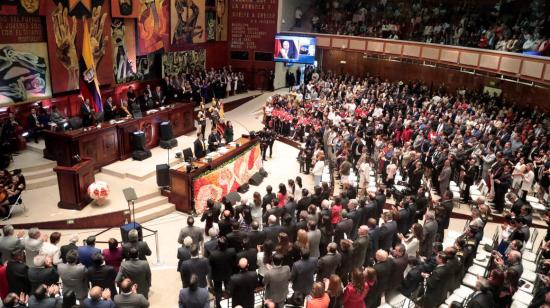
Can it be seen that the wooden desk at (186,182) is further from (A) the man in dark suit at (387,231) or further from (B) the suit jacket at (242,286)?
(B) the suit jacket at (242,286)

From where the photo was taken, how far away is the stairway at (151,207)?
10930 mm

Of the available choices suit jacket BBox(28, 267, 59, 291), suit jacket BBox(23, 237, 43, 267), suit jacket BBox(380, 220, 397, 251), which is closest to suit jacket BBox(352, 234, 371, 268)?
suit jacket BBox(380, 220, 397, 251)

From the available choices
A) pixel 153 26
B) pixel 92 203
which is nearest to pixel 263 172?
pixel 92 203

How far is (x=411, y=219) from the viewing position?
9094 mm

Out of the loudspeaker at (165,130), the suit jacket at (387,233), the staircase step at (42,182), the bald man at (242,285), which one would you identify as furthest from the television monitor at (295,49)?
the bald man at (242,285)

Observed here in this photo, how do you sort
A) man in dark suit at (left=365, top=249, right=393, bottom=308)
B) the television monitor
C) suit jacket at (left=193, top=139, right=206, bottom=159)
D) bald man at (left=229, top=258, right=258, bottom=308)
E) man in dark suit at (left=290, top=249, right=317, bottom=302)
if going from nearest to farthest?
bald man at (left=229, top=258, right=258, bottom=308) → man in dark suit at (left=365, top=249, right=393, bottom=308) → man in dark suit at (left=290, top=249, right=317, bottom=302) → suit jacket at (left=193, top=139, right=206, bottom=159) → the television monitor

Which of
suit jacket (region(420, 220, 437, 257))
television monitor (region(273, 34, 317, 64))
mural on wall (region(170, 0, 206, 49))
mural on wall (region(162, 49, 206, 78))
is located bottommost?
suit jacket (region(420, 220, 437, 257))

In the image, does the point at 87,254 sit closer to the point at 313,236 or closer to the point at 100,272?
the point at 100,272

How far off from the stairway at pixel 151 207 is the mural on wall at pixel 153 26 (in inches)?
364

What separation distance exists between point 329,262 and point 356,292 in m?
0.93

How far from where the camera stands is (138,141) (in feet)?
45.8

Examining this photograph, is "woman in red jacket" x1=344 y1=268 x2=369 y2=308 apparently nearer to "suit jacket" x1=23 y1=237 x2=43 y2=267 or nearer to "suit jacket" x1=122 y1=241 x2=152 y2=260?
"suit jacket" x1=122 y1=241 x2=152 y2=260

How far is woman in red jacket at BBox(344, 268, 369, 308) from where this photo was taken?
19.1ft

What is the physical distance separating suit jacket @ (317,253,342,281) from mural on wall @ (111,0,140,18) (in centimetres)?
1383
